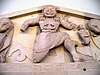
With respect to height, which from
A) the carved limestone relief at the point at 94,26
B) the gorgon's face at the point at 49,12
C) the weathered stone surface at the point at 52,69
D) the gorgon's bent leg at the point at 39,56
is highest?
the gorgon's face at the point at 49,12

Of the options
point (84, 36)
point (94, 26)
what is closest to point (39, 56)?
point (84, 36)

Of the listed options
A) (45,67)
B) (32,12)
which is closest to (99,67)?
(45,67)

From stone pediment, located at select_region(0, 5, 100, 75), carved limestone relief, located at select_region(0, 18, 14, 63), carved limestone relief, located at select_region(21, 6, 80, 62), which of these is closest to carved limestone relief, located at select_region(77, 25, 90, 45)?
stone pediment, located at select_region(0, 5, 100, 75)

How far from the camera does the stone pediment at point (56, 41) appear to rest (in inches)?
93.8

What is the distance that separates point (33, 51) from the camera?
8.09 feet

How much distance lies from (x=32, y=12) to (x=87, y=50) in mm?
1007

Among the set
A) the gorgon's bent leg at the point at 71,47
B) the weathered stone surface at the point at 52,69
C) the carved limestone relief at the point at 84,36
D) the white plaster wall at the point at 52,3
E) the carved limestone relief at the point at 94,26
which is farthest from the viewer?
the white plaster wall at the point at 52,3

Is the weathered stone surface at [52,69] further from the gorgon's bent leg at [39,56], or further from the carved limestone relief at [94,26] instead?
the carved limestone relief at [94,26]

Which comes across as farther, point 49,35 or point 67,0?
point 67,0

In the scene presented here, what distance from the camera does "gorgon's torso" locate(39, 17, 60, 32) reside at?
8.63 ft

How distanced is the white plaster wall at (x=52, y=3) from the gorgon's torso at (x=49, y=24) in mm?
545

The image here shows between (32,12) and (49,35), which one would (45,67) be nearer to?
(49,35)

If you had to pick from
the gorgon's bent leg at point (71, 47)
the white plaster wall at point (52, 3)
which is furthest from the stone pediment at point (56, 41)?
the white plaster wall at point (52, 3)

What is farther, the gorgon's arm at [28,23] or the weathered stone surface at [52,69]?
the gorgon's arm at [28,23]
